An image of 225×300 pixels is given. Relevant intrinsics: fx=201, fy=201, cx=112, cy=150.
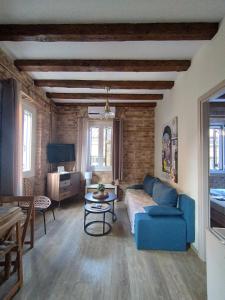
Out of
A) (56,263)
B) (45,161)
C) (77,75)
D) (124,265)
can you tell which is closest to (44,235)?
(56,263)

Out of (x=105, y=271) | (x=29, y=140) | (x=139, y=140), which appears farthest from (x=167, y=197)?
(x=29, y=140)

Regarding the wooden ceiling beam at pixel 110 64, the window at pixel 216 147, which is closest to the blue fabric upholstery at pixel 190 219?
the wooden ceiling beam at pixel 110 64

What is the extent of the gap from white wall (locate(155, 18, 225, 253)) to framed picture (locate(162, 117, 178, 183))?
160 millimetres

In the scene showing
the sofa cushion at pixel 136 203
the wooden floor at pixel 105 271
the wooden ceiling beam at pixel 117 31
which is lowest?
the wooden floor at pixel 105 271

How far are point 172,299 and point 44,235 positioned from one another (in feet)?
7.37

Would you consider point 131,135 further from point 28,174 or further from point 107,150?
point 28,174

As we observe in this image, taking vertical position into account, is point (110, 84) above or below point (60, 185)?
above

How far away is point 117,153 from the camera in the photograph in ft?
19.0

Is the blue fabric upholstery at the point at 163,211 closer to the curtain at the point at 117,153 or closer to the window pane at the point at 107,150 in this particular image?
the curtain at the point at 117,153

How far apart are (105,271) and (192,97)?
2.66 meters

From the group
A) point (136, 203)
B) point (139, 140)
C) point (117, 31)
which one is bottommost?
point (136, 203)

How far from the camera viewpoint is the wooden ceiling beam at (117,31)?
222 cm

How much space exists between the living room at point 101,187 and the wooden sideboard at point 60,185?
0.09ft

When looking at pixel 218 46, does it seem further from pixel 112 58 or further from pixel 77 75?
pixel 77 75
